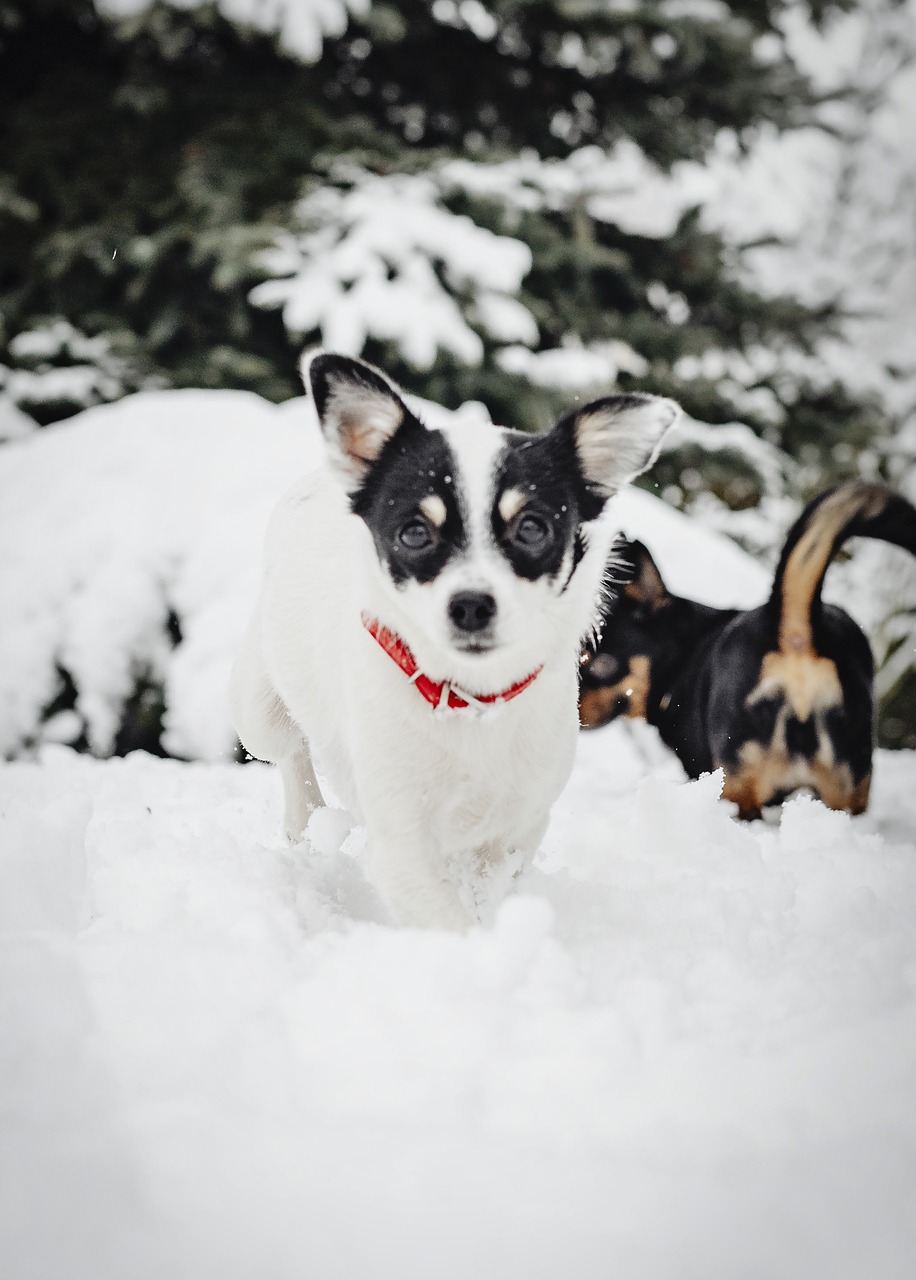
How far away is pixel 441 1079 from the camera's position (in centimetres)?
132

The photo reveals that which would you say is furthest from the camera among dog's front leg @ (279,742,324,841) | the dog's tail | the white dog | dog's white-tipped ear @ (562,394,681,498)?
dog's front leg @ (279,742,324,841)

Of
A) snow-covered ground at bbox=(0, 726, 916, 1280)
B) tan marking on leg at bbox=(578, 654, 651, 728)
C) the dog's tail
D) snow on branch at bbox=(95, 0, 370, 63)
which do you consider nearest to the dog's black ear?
tan marking on leg at bbox=(578, 654, 651, 728)

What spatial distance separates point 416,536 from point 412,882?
606mm

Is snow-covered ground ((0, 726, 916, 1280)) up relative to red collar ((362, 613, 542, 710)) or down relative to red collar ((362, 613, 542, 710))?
down

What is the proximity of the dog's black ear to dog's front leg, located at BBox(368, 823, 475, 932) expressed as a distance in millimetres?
1310

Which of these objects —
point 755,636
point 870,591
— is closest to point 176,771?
point 755,636

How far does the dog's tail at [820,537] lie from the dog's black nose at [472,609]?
3.68 feet

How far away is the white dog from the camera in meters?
1.75

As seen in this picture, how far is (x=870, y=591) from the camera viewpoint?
5531 millimetres

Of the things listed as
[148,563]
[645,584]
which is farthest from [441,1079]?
[148,563]

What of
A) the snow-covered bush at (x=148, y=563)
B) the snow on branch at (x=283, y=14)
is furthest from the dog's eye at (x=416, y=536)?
the snow on branch at (x=283, y=14)

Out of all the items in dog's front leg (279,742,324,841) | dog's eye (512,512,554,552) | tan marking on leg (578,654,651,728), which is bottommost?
dog's front leg (279,742,324,841)

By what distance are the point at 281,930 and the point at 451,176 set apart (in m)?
4.55

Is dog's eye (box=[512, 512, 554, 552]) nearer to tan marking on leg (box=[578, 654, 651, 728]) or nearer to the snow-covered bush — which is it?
tan marking on leg (box=[578, 654, 651, 728])
